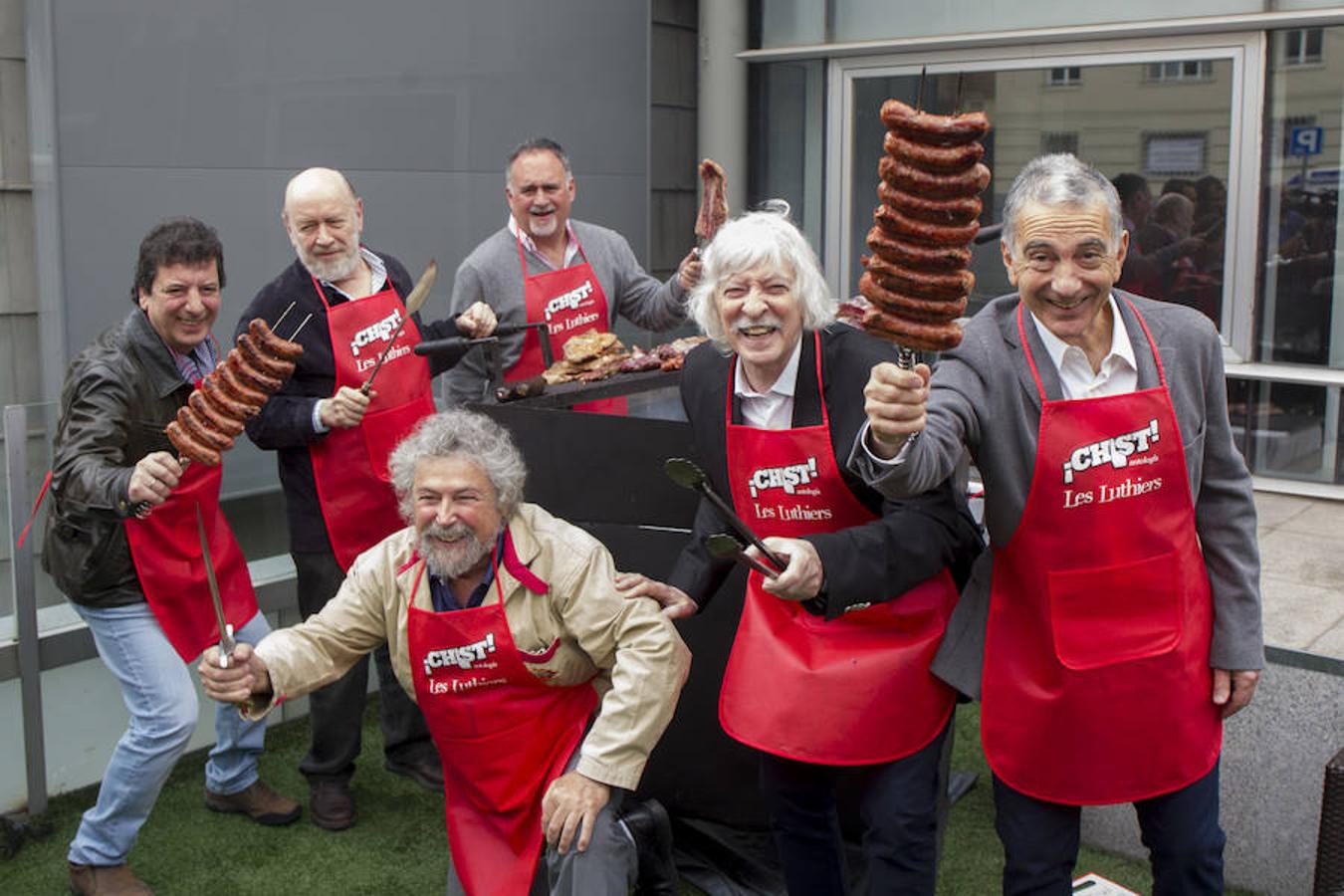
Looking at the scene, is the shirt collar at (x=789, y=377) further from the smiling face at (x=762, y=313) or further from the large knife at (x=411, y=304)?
the large knife at (x=411, y=304)

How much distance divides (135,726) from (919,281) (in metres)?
2.56

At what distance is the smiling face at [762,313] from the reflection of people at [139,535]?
155cm

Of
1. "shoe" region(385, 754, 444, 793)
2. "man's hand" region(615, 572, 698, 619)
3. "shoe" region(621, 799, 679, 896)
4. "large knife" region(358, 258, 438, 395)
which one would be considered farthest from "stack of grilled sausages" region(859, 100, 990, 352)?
"shoe" region(385, 754, 444, 793)

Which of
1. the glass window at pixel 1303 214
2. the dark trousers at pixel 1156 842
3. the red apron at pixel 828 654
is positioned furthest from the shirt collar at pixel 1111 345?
the glass window at pixel 1303 214

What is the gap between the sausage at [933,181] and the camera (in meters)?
2.41

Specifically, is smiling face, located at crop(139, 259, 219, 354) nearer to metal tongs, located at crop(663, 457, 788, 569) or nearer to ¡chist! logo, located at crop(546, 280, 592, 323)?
¡chist! logo, located at crop(546, 280, 592, 323)

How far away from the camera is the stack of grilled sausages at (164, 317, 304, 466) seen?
3686 mm

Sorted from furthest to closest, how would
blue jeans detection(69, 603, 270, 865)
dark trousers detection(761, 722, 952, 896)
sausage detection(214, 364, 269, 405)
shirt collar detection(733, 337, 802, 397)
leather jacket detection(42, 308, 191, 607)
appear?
blue jeans detection(69, 603, 270, 865), leather jacket detection(42, 308, 191, 607), sausage detection(214, 364, 269, 405), shirt collar detection(733, 337, 802, 397), dark trousers detection(761, 722, 952, 896)

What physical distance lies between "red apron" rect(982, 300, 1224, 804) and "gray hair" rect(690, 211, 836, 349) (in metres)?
0.47

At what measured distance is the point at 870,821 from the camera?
3135 mm

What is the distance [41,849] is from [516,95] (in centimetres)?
447

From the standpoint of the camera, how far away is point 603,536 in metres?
4.06

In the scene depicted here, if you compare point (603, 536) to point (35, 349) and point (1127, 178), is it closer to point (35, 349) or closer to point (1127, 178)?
point (35, 349)

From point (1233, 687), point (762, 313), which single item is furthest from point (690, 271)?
point (1233, 687)
